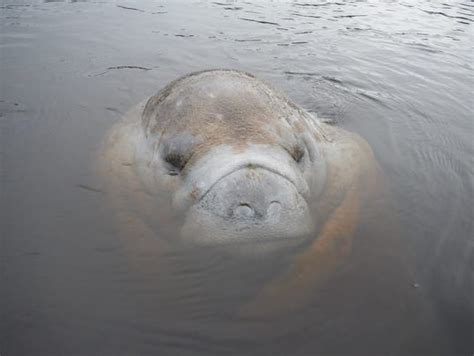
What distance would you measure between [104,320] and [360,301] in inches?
72.1

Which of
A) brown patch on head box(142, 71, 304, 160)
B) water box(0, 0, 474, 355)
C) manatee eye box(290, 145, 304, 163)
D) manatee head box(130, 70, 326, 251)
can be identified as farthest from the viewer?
manatee eye box(290, 145, 304, 163)

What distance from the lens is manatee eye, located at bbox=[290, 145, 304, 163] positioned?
3.74 metres

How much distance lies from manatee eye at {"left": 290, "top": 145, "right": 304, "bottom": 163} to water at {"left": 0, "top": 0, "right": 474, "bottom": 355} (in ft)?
3.48

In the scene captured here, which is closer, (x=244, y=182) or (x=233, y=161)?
(x=244, y=182)

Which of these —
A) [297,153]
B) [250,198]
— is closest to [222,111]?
[297,153]

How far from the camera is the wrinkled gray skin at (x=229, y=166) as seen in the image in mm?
3072

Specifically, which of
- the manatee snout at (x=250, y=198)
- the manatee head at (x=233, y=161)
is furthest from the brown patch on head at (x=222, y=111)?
the manatee snout at (x=250, y=198)

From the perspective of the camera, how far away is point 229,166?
10.5 ft

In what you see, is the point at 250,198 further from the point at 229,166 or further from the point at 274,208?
the point at 229,166

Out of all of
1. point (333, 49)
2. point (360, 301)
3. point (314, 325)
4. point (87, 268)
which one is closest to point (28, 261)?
point (87, 268)

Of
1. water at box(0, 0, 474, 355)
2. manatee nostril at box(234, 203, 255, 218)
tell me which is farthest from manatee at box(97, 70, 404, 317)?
water at box(0, 0, 474, 355)

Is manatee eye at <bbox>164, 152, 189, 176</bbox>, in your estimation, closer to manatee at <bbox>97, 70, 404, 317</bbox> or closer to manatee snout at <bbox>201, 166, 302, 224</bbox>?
manatee at <bbox>97, 70, 404, 317</bbox>

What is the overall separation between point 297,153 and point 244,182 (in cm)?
92

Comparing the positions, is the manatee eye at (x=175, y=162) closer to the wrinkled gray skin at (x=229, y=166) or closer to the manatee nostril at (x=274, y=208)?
the wrinkled gray skin at (x=229, y=166)
